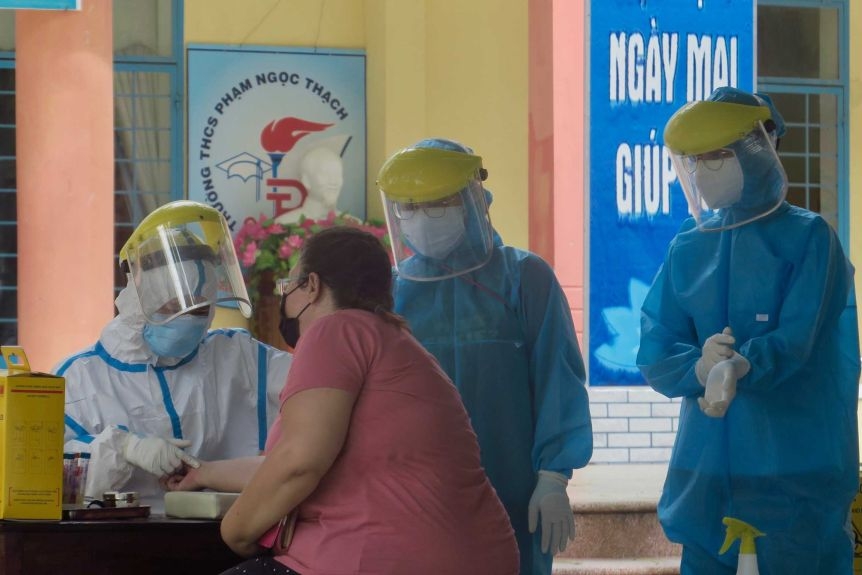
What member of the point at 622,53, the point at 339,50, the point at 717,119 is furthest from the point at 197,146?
the point at 717,119

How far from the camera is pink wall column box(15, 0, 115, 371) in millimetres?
6824

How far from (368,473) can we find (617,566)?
2662 millimetres

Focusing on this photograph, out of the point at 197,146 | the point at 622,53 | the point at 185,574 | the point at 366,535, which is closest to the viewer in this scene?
the point at 366,535

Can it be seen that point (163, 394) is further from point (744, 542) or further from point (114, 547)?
point (744, 542)

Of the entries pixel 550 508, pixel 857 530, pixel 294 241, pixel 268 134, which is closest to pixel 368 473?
pixel 550 508

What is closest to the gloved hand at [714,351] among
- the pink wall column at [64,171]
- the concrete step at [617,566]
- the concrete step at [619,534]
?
the concrete step at [617,566]

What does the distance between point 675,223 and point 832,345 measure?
3.21 metres

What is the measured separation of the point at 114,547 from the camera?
Result: 286cm

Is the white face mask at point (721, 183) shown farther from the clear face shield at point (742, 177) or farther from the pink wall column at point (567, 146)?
the pink wall column at point (567, 146)

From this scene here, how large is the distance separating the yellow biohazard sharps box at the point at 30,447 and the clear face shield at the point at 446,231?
893 mm

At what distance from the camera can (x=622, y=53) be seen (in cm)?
656

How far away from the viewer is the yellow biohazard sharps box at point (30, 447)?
2.90m

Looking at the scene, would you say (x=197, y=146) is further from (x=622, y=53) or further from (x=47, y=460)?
(x=47, y=460)

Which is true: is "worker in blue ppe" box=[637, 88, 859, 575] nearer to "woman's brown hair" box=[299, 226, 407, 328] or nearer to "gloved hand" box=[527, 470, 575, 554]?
"gloved hand" box=[527, 470, 575, 554]
